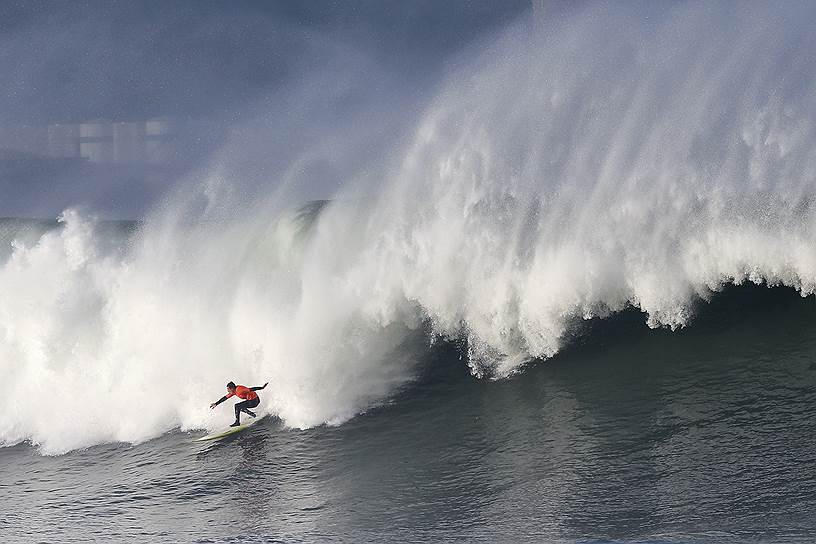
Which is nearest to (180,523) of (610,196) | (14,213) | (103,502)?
(103,502)

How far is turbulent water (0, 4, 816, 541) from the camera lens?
33.1ft

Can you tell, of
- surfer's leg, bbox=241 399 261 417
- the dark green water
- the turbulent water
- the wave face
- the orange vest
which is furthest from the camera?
the wave face

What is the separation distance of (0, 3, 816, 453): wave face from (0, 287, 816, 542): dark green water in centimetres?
54

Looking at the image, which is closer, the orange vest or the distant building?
the orange vest

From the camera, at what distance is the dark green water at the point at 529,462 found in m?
9.04

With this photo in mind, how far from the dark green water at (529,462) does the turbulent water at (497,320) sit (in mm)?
36

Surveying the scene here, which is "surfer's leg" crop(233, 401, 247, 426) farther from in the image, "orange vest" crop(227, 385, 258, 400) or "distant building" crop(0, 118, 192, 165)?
"distant building" crop(0, 118, 192, 165)

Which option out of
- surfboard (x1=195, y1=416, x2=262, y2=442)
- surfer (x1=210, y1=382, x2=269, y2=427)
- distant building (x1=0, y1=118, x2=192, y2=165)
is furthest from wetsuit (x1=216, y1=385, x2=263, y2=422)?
distant building (x1=0, y1=118, x2=192, y2=165)

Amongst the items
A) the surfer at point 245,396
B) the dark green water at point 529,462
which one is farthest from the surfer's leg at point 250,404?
the dark green water at point 529,462

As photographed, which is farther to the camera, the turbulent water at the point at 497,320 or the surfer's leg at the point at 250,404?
the surfer's leg at the point at 250,404

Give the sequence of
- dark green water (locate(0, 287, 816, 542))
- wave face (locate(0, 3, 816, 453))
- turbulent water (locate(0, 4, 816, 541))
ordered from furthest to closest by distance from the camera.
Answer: wave face (locate(0, 3, 816, 453))
turbulent water (locate(0, 4, 816, 541))
dark green water (locate(0, 287, 816, 542))

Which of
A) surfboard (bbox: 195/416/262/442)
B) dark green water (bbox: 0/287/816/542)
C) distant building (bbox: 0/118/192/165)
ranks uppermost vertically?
distant building (bbox: 0/118/192/165)

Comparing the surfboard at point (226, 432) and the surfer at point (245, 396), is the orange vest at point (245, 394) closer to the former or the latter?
the surfer at point (245, 396)

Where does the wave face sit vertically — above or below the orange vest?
→ above
